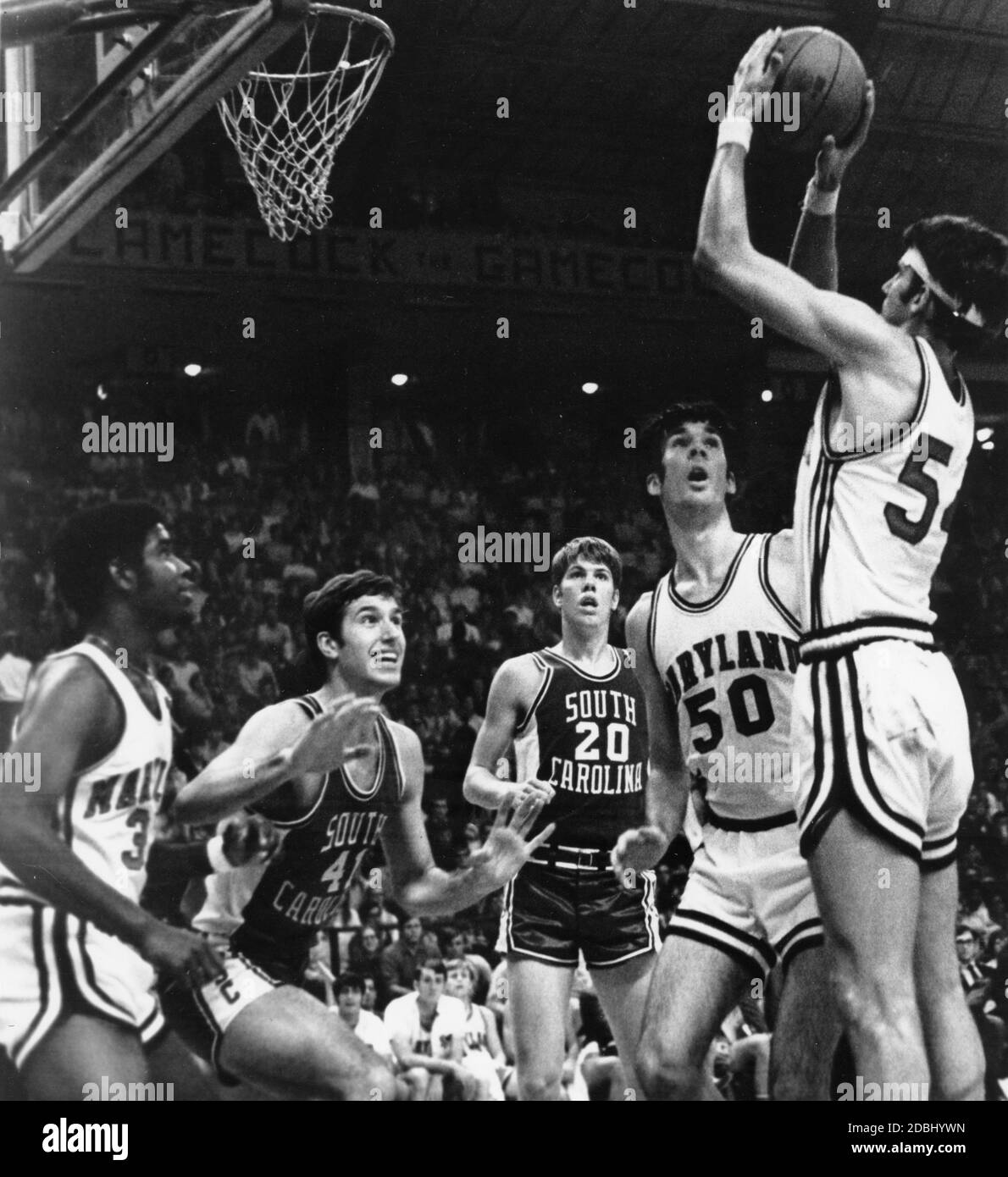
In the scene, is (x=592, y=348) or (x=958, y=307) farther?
(x=592, y=348)

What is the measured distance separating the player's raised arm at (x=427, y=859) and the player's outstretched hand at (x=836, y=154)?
2.10 metres

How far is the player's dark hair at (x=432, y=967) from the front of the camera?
190 inches

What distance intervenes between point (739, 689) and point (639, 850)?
60 centimetres

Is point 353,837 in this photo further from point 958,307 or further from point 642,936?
point 958,307

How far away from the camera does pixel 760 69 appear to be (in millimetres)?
4680

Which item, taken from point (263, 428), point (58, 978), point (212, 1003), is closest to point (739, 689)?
point (263, 428)

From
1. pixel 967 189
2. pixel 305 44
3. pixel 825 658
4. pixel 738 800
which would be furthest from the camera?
pixel 967 189

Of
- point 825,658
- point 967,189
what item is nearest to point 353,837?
point 825,658

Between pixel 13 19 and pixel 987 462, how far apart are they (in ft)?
10.9

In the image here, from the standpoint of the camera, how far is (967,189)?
5.41m

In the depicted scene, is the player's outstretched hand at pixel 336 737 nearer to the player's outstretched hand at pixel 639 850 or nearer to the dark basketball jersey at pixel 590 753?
the dark basketball jersey at pixel 590 753

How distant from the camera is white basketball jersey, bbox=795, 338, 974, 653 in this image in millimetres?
4434

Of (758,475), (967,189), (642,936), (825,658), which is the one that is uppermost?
(967,189)

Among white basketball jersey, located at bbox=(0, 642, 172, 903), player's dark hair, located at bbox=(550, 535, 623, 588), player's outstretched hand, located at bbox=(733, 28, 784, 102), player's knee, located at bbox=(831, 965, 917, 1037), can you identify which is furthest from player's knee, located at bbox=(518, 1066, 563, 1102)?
player's outstretched hand, located at bbox=(733, 28, 784, 102)
